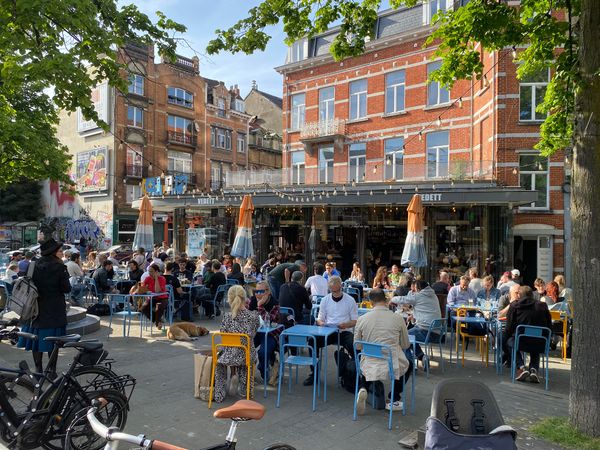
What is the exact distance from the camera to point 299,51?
85.5ft

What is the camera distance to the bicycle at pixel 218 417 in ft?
7.34

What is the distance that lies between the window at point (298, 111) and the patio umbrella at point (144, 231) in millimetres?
12426

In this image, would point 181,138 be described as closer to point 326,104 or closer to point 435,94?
point 326,104

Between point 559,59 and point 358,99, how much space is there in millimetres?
16791

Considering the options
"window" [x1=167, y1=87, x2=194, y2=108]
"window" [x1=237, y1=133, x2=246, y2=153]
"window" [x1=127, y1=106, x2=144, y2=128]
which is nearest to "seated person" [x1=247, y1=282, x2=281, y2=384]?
"window" [x1=127, y1=106, x2=144, y2=128]

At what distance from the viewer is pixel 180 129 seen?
37.7 metres

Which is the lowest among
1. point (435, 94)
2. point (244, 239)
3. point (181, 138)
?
point (244, 239)

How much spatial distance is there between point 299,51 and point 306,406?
23451mm

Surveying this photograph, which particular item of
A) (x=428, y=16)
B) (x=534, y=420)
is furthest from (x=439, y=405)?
(x=428, y=16)

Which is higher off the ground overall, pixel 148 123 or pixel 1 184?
pixel 148 123

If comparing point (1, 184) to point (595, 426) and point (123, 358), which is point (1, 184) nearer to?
point (123, 358)

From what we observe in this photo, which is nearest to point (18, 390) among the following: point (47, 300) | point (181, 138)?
point (47, 300)

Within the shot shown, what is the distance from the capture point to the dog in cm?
922

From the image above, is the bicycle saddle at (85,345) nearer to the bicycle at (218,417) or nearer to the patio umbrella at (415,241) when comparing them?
the bicycle at (218,417)
